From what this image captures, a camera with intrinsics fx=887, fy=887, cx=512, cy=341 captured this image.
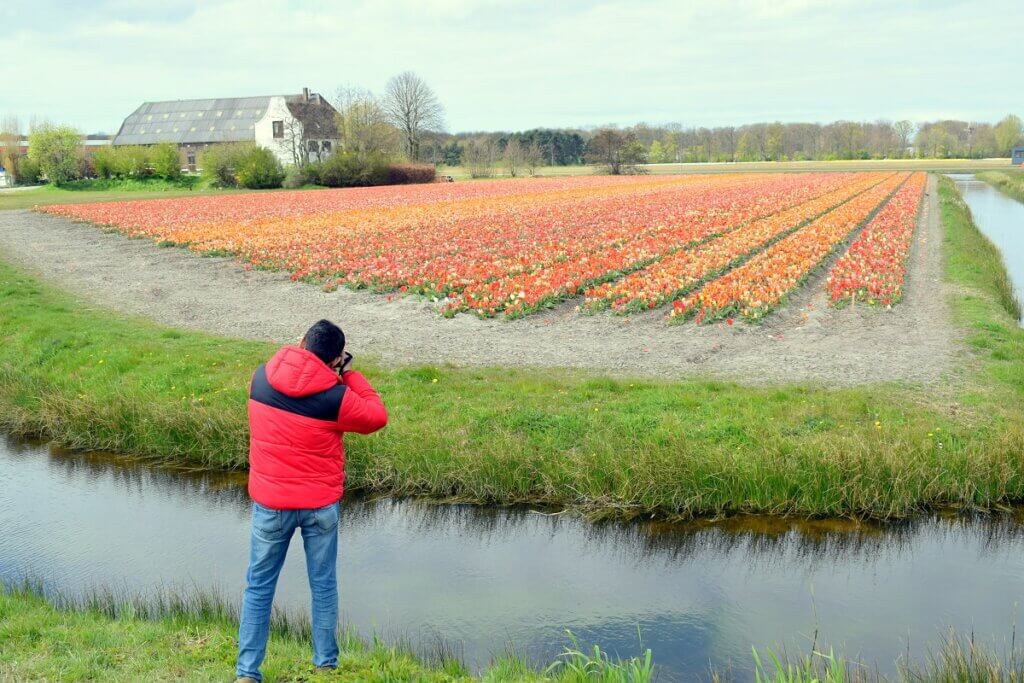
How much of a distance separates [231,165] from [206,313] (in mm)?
54349

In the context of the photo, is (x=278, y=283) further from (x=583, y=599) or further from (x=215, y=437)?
(x=583, y=599)

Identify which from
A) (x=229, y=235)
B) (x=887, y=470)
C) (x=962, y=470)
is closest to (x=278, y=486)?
(x=887, y=470)

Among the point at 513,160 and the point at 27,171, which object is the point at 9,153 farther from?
the point at 513,160

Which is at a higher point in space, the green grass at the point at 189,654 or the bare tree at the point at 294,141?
the bare tree at the point at 294,141

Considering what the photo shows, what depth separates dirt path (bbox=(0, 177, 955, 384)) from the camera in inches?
474

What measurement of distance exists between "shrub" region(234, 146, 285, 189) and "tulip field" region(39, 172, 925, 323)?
72.6ft

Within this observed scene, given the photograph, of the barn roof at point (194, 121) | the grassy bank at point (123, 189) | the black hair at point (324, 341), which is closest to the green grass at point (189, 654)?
the black hair at point (324, 341)

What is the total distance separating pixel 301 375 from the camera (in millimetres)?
4793

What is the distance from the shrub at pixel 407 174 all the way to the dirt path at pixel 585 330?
173ft

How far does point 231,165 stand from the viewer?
2655 inches

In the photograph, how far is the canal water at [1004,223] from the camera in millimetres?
23547

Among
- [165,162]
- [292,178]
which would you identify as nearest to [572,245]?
[292,178]

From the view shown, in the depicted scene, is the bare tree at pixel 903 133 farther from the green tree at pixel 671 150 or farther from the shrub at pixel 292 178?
the shrub at pixel 292 178

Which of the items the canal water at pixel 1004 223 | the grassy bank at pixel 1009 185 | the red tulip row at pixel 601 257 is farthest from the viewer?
the grassy bank at pixel 1009 185
